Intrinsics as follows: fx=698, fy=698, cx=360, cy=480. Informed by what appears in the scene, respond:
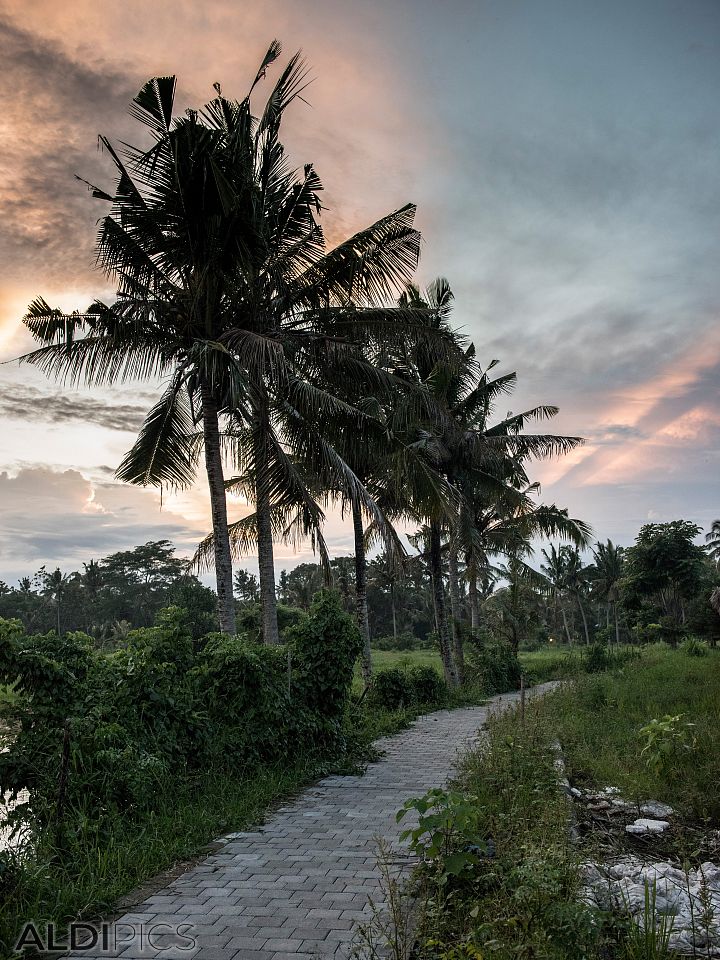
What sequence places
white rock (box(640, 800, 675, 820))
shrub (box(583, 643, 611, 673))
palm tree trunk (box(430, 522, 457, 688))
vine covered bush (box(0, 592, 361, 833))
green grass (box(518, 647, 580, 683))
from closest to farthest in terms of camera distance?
vine covered bush (box(0, 592, 361, 833))
white rock (box(640, 800, 675, 820))
palm tree trunk (box(430, 522, 457, 688))
green grass (box(518, 647, 580, 683))
shrub (box(583, 643, 611, 673))

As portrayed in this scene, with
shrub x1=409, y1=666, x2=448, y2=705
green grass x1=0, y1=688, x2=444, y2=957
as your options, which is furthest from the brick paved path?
shrub x1=409, y1=666, x2=448, y2=705

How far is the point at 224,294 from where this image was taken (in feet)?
39.2

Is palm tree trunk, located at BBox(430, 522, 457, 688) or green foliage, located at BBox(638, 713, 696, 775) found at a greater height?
palm tree trunk, located at BBox(430, 522, 457, 688)

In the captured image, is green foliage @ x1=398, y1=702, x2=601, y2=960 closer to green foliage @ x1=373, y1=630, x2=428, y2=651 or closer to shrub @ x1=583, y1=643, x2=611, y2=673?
shrub @ x1=583, y1=643, x2=611, y2=673

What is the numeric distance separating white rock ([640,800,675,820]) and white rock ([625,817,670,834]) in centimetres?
24

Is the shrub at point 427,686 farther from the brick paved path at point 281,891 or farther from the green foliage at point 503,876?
the green foliage at point 503,876

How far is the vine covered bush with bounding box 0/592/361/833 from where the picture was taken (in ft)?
18.5

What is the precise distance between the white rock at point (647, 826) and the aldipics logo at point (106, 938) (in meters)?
3.91

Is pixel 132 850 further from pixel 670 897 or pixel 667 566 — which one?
pixel 667 566

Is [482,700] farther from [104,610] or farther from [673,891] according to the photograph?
[104,610]

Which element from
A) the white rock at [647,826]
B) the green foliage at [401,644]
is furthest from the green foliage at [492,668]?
the green foliage at [401,644]

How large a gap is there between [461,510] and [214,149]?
40.2 feet

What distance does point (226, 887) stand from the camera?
483 centimetres

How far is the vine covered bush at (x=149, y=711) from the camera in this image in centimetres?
562
